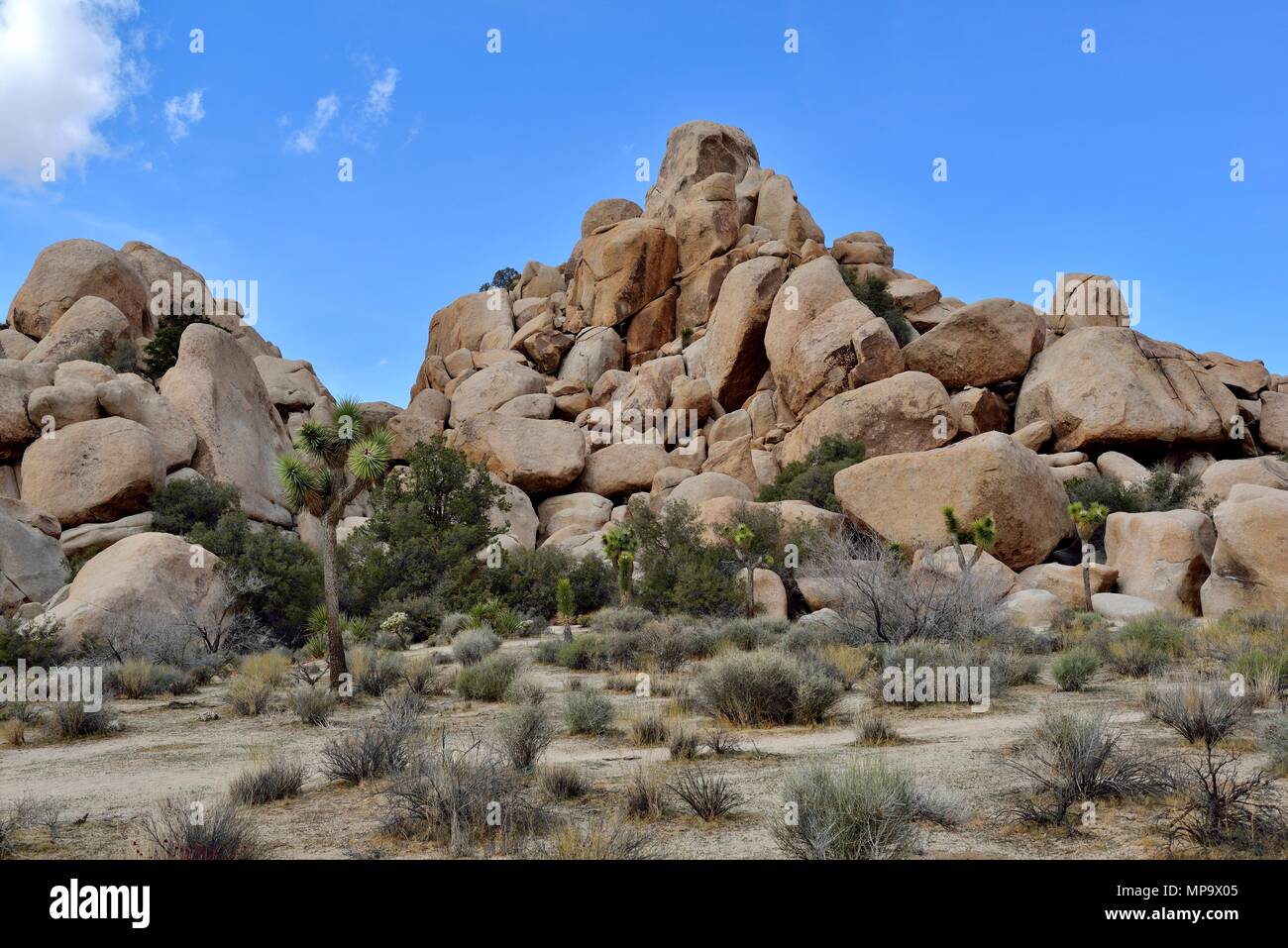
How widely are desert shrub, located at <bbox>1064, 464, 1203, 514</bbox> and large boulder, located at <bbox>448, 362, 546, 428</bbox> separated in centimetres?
2890

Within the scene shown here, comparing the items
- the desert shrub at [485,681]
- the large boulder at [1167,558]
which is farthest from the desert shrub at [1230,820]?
the large boulder at [1167,558]

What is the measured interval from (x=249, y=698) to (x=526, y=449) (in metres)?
31.4

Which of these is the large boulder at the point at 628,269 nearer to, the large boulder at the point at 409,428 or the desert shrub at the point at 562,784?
the large boulder at the point at 409,428

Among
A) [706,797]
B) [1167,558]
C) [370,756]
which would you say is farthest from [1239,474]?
[370,756]

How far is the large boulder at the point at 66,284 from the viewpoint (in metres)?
42.6

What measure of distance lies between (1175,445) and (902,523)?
57.2 ft

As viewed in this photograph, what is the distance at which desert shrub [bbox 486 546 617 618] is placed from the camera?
2967 centimetres

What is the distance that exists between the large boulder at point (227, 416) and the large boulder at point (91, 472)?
3734 mm

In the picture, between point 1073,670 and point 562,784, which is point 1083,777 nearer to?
point 562,784

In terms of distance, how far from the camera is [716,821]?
6738 mm

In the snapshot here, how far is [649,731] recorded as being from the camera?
10.1 meters

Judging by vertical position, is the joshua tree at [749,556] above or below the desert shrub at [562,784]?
above

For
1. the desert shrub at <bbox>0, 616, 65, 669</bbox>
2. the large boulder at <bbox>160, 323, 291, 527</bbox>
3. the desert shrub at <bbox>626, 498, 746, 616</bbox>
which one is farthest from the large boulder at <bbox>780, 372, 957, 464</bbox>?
the desert shrub at <bbox>0, 616, 65, 669</bbox>
